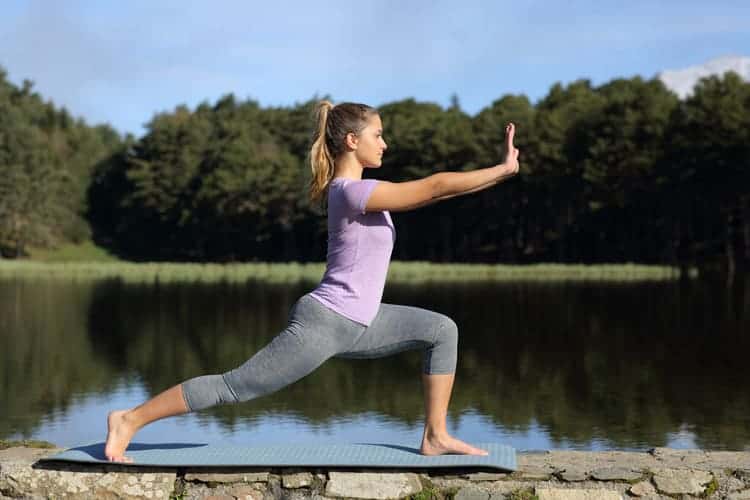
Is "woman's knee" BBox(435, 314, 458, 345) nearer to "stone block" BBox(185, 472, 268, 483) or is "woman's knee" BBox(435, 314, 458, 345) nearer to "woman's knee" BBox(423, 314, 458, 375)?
"woman's knee" BBox(423, 314, 458, 375)

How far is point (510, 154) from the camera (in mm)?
4641

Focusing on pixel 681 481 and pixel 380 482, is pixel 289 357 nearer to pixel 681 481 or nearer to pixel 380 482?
pixel 380 482

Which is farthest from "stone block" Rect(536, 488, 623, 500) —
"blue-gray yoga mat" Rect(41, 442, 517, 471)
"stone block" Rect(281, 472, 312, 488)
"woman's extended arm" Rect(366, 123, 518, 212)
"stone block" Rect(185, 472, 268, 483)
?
"woman's extended arm" Rect(366, 123, 518, 212)

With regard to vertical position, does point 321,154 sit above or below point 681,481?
above

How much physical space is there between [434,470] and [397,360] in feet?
34.9

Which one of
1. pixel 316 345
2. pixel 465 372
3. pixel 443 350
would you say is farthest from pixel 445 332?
pixel 465 372

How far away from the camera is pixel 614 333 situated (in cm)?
1906

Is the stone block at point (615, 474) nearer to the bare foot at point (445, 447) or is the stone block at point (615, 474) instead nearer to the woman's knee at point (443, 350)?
the bare foot at point (445, 447)

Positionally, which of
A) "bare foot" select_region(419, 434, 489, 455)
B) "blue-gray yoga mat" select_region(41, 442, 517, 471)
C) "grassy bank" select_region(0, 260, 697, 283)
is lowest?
"grassy bank" select_region(0, 260, 697, 283)

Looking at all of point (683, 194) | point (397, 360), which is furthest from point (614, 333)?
point (683, 194)

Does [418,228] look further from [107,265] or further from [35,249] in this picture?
[35,249]

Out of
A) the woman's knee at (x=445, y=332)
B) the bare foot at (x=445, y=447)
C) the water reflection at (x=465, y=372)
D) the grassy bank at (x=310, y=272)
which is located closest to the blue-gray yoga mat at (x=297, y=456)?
the bare foot at (x=445, y=447)

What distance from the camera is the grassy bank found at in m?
46.5

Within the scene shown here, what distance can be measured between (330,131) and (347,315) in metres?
0.85
